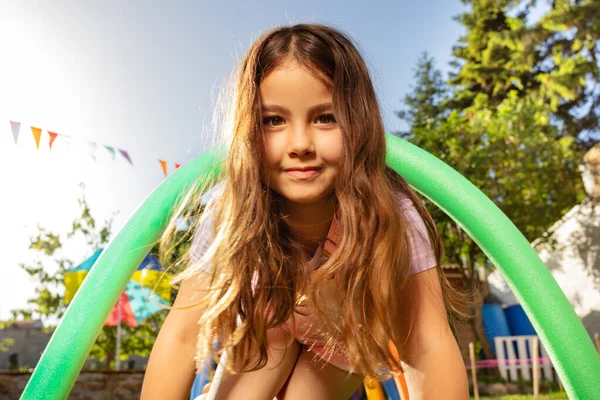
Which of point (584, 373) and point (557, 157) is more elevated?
point (557, 157)

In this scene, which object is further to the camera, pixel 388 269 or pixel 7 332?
pixel 7 332

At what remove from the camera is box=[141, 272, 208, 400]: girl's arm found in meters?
1.49

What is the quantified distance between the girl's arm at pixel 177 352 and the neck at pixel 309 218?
0.26m

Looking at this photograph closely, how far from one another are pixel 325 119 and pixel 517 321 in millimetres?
13414

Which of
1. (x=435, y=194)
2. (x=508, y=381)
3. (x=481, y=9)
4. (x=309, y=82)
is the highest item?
(x=481, y=9)

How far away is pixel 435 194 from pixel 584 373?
61cm

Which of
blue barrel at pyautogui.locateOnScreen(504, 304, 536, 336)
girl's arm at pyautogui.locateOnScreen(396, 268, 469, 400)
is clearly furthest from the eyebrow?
blue barrel at pyautogui.locateOnScreen(504, 304, 536, 336)

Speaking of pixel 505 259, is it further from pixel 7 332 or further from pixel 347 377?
pixel 7 332

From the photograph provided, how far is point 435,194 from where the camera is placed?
1813 millimetres

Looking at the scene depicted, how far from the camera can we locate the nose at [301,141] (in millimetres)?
1368

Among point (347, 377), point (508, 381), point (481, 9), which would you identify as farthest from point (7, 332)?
point (481, 9)

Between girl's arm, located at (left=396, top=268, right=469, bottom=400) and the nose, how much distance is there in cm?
39

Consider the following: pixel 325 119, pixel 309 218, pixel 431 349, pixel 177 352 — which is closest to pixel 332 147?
pixel 325 119

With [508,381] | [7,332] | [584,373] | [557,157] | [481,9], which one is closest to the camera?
[584,373]
